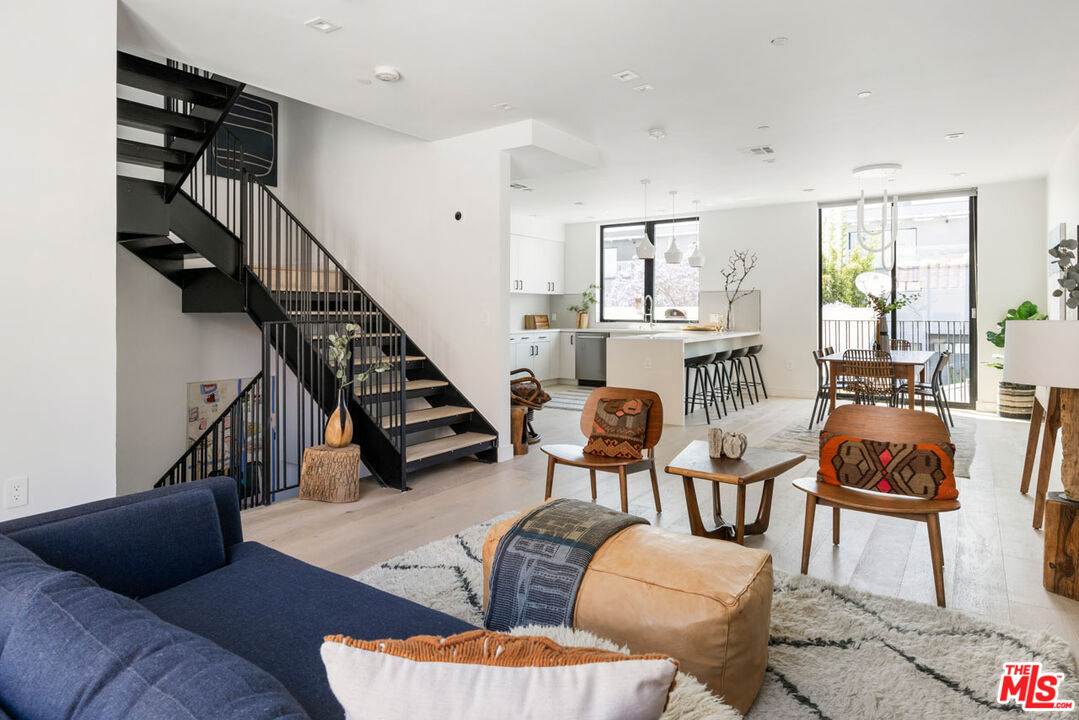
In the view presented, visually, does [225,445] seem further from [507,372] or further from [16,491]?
[16,491]

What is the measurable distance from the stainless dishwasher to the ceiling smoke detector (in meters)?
6.44

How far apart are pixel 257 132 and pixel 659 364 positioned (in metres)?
4.89

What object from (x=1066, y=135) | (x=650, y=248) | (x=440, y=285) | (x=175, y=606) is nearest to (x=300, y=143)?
(x=440, y=285)

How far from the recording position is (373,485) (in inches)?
185

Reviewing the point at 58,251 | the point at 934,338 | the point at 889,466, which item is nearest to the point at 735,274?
the point at 934,338

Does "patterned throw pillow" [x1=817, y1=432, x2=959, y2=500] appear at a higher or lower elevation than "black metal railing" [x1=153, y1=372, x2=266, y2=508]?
higher

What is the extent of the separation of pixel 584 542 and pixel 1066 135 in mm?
6182

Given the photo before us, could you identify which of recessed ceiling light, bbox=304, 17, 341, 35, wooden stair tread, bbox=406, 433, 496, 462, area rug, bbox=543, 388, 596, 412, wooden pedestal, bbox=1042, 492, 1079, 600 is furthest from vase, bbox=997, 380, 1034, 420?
recessed ceiling light, bbox=304, 17, 341, 35

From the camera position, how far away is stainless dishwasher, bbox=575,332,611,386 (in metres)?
10.2

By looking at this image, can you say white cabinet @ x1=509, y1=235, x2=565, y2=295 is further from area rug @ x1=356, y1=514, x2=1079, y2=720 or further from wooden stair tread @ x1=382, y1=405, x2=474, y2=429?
area rug @ x1=356, y1=514, x2=1079, y2=720

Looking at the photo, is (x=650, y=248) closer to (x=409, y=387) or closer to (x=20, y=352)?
(x=409, y=387)

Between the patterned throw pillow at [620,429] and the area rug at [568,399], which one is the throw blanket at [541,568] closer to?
the patterned throw pillow at [620,429]

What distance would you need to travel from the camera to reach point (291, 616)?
170cm

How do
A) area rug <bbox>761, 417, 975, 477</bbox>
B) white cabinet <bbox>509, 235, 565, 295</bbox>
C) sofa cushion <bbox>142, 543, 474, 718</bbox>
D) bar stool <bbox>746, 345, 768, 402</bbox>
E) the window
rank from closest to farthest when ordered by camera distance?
1. sofa cushion <bbox>142, 543, 474, 718</bbox>
2. area rug <bbox>761, 417, 975, 477</bbox>
3. bar stool <bbox>746, 345, 768, 402</bbox>
4. white cabinet <bbox>509, 235, 565, 295</bbox>
5. the window
